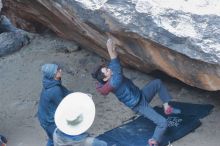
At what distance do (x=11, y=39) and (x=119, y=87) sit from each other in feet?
15.1

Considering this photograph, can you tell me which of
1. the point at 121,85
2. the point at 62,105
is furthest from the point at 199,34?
→ the point at 62,105

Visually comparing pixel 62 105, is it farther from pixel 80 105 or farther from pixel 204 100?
pixel 204 100

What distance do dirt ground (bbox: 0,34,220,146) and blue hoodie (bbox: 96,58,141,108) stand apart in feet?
2.62

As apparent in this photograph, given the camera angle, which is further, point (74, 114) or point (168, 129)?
point (168, 129)

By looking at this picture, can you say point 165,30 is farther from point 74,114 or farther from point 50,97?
point 50,97

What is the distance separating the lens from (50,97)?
19.5 ft

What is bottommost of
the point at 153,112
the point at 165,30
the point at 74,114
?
the point at 153,112

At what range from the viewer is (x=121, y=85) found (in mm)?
6102

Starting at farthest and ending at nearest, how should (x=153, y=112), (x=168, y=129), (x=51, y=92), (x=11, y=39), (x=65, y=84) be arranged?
(x=11, y=39)
(x=65, y=84)
(x=168, y=129)
(x=153, y=112)
(x=51, y=92)

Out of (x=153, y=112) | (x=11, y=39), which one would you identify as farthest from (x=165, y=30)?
(x=11, y=39)

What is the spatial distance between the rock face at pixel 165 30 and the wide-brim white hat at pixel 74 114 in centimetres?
99

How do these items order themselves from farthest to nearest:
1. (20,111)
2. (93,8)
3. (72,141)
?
(20,111) → (93,8) → (72,141)

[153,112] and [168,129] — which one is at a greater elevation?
[153,112]

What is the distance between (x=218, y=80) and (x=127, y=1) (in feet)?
4.31
